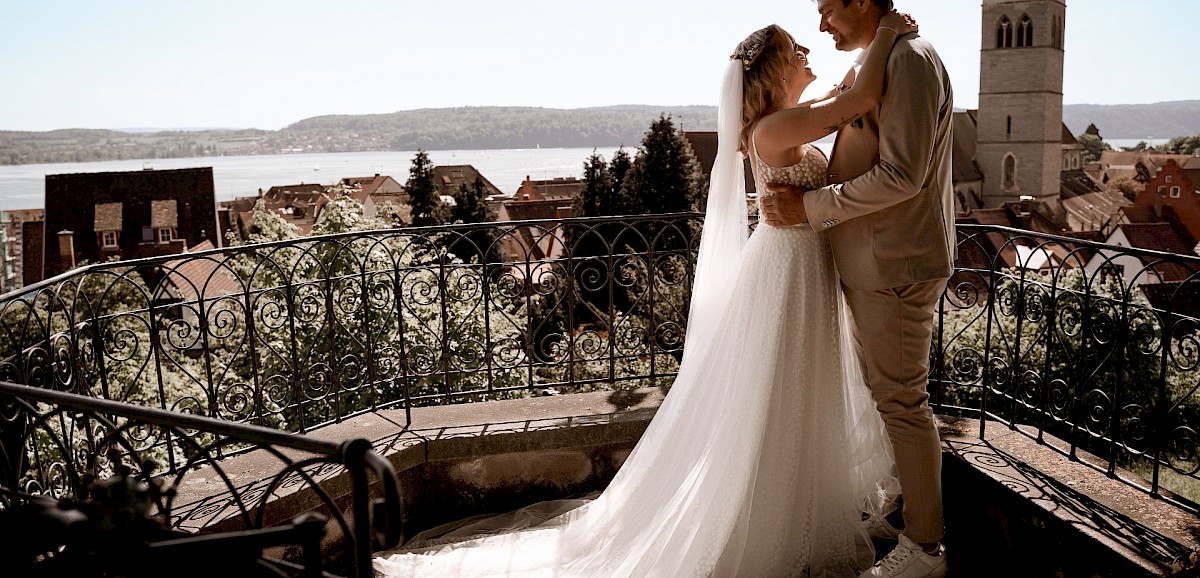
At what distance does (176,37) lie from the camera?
80.6 m

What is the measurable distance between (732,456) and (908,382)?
0.66 m

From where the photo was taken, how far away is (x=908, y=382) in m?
2.88

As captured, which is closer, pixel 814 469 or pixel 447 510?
pixel 814 469

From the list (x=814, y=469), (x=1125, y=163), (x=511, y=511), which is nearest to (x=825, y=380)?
(x=814, y=469)

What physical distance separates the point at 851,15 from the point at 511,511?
2668mm

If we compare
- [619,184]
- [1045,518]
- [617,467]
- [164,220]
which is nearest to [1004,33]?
[619,184]

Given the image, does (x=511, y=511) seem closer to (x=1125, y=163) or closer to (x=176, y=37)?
(x=176, y=37)

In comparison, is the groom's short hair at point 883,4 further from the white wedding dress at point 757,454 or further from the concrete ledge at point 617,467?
the concrete ledge at point 617,467

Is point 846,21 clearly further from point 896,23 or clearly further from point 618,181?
point 618,181

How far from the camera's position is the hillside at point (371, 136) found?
82.9m

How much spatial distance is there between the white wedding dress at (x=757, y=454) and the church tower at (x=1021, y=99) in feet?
230

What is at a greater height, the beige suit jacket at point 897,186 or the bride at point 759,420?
the beige suit jacket at point 897,186

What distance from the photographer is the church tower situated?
210 ft

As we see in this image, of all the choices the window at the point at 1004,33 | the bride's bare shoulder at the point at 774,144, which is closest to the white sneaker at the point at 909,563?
the bride's bare shoulder at the point at 774,144
